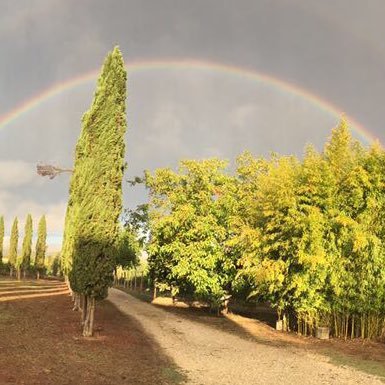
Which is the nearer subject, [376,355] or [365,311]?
[376,355]

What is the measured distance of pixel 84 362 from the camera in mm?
11336

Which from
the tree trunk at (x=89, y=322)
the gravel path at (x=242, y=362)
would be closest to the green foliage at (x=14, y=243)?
the gravel path at (x=242, y=362)

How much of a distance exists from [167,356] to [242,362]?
2.21 meters

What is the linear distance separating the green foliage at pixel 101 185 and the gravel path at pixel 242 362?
3.49 metres

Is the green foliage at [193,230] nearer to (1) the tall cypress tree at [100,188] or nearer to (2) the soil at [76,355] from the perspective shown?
(2) the soil at [76,355]

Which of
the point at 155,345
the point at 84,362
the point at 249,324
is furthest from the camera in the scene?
the point at 249,324

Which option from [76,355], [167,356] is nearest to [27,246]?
[167,356]

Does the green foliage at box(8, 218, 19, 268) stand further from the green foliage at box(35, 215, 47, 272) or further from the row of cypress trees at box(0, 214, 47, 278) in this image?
the green foliage at box(35, 215, 47, 272)

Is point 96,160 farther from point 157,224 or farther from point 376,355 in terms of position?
point 157,224

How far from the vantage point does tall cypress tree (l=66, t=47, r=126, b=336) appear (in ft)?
51.8

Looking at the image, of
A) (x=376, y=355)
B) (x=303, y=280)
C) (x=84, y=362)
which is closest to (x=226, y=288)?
(x=303, y=280)

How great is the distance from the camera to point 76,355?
12188 millimetres

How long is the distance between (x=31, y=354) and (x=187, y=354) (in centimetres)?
467

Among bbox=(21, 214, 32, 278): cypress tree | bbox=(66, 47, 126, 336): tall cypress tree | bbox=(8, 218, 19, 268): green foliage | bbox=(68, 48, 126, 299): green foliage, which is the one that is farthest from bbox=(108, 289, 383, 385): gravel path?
bbox=(8, 218, 19, 268): green foliage
